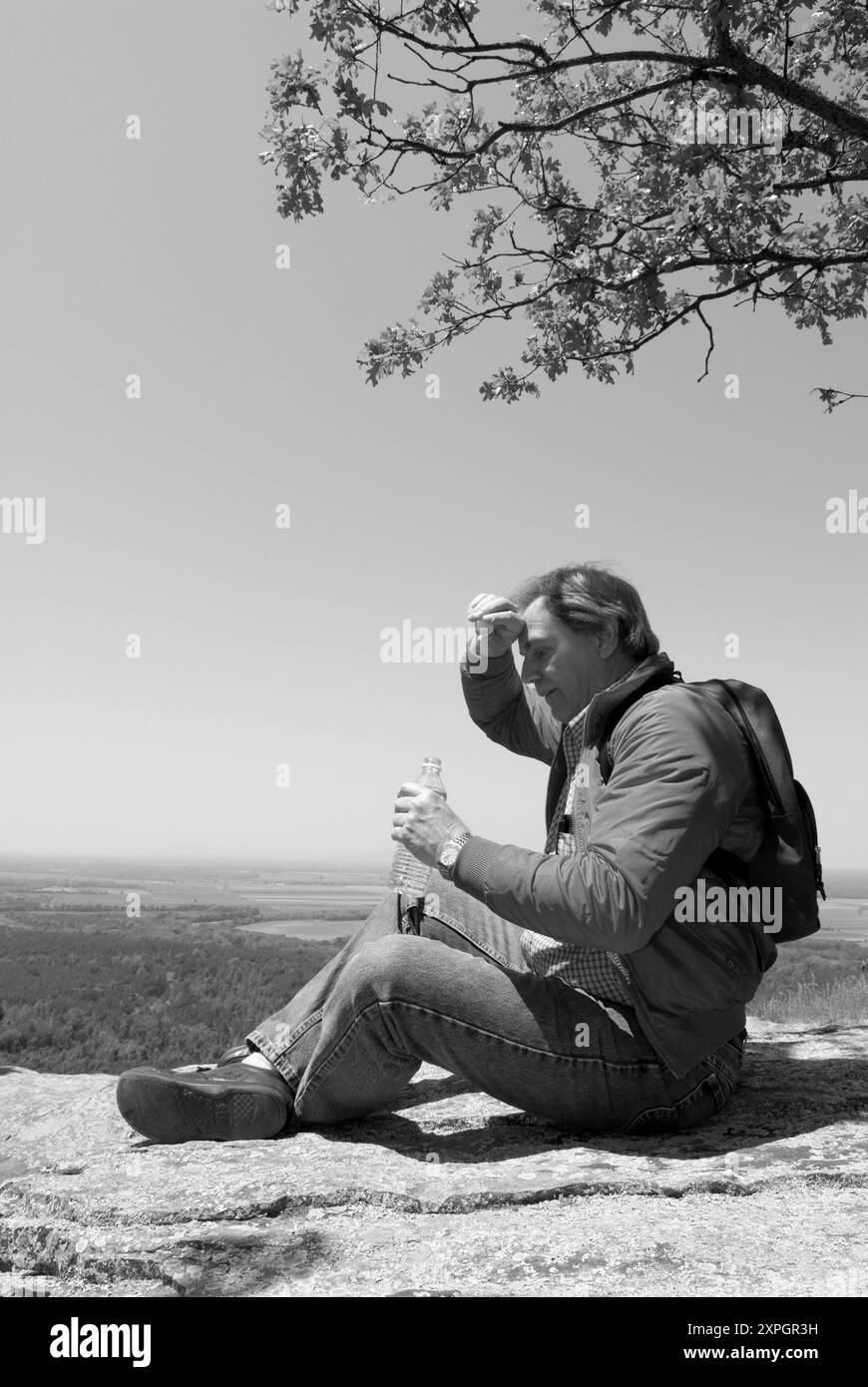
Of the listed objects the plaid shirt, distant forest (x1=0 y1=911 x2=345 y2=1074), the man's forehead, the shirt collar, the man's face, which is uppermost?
the man's forehead

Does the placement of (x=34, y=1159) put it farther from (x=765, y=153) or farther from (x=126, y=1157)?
(x=765, y=153)

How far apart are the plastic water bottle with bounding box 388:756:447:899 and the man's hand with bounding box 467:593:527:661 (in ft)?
2.36

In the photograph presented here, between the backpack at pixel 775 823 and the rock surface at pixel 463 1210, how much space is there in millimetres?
805

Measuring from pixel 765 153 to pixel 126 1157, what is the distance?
21.2 ft

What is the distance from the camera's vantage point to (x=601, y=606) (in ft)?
11.1

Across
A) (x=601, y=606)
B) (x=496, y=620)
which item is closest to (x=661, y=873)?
(x=601, y=606)

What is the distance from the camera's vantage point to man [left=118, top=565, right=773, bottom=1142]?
8.44ft

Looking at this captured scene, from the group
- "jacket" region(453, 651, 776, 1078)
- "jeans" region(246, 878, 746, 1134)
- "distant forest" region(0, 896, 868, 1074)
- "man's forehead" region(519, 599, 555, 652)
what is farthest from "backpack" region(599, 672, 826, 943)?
"distant forest" region(0, 896, 868, 1074)

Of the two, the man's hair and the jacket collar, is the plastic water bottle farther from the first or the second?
the man's hair

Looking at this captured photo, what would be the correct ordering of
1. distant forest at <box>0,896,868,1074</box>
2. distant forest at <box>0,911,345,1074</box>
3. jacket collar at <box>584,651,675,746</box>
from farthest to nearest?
distant forest at <box>0,911,345,1074</box> → distant forest at <box>0,896,868,1074</box> → jacket collar at <box>584,651,675,746</box>

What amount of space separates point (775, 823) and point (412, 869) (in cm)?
132

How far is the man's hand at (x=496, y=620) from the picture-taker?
3.60 meters

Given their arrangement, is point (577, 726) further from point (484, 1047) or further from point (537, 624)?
point (484, 1047)

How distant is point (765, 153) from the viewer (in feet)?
17.8
